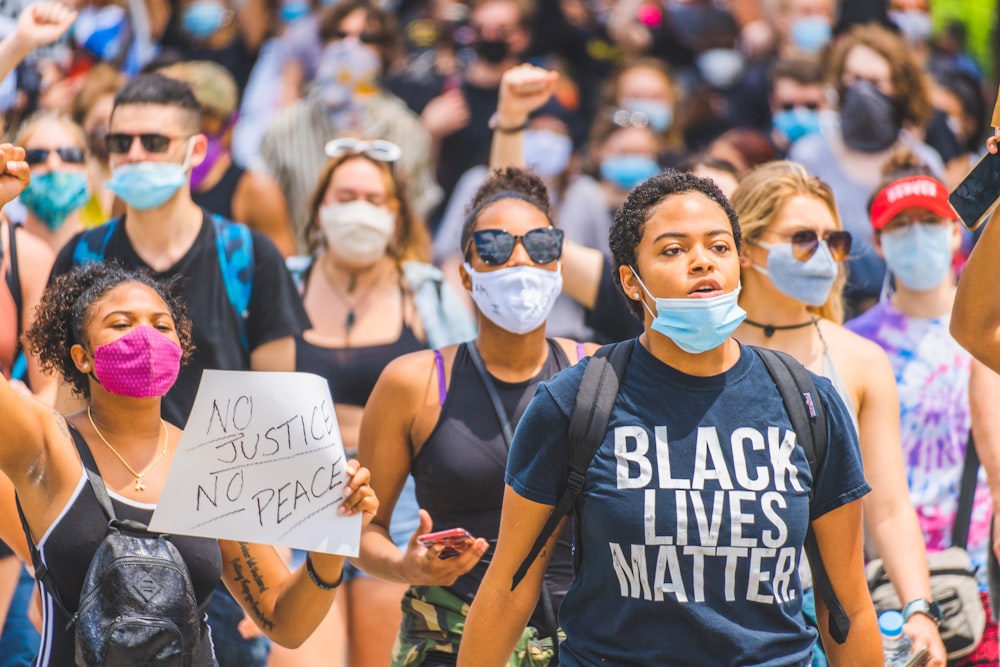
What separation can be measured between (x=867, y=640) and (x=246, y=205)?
4.87 metres

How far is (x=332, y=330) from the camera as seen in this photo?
6.37 metres

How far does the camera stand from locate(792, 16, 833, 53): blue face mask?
10.2 meters

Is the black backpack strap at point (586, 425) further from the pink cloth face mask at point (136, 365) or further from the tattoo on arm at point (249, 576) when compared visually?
the pink cloth face mask at point (136, 365)

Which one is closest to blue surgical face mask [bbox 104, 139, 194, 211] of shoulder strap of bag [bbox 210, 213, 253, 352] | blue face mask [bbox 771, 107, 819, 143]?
shoulder strap of bag [bbox 210, 213, 253, 352]

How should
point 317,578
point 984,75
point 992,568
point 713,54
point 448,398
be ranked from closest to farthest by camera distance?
point 317,578 < point 448,398 < point 992,568 < point 713,54 < point 984,75

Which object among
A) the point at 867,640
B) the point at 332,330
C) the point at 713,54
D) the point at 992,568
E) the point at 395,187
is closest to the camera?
the point at 867,640

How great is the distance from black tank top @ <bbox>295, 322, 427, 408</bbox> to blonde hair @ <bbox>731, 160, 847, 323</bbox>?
1.60 m

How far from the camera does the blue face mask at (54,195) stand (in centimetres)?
686

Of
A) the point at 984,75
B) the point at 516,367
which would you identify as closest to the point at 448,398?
the point at 516,367

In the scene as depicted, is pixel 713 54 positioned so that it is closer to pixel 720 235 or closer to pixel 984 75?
pixel 984 75

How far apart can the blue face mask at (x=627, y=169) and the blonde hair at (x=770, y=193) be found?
2.76 m

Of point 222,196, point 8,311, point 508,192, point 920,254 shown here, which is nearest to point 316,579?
point 508,192

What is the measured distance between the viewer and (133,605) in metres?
3.73

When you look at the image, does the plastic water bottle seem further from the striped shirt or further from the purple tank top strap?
the striped shirt
